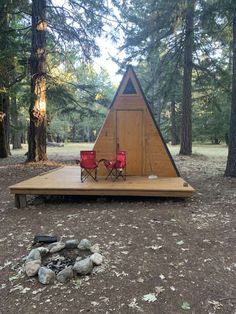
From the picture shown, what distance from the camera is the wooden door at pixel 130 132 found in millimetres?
7770

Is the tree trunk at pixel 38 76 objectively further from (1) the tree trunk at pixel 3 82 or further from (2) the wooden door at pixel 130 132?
(2) the wooden door at pixel 130 132

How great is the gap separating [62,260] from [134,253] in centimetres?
89

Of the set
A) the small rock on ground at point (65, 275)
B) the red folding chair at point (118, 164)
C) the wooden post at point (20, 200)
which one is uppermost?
the red folding chair at point (118, 164)

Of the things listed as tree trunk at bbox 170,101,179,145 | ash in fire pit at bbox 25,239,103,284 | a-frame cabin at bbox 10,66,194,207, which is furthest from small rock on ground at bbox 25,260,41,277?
tree trunk at bbox 170,101,179,145

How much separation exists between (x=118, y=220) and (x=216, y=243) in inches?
63.0

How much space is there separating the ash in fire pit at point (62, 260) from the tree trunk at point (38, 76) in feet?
24.6

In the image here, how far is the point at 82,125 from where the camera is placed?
47.9m

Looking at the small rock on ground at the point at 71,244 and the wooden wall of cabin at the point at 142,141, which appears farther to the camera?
the wooden wall of cabin at the point at 142,141

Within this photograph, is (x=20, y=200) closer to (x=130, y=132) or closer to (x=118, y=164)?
(x=118, y=164)

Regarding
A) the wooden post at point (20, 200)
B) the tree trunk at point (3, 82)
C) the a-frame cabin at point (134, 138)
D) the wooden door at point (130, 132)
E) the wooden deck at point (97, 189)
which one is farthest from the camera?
the tree trunk at point (3, 82)

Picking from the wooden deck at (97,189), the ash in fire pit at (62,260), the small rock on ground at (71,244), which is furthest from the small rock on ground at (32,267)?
the wooden deck at (97,189)

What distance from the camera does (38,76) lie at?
10.9 metres

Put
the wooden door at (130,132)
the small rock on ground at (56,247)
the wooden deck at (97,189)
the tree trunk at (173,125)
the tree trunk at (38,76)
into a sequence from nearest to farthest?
the small rock on ground at (56,247), the wooden deck at (97,189), the wooden door at (130,132), the tree trunk at (38,76), the tree trunk at (173,125)

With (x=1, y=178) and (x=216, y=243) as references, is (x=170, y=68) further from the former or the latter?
(x=216, y=243)
